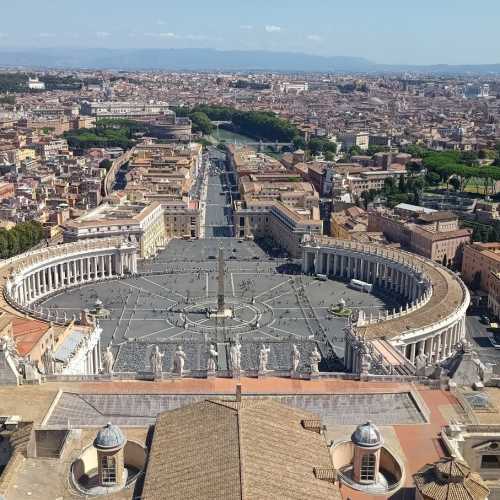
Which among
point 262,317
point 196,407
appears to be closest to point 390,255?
point 262,317

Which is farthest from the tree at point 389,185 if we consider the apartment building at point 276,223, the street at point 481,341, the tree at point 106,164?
the tree at point 106,164

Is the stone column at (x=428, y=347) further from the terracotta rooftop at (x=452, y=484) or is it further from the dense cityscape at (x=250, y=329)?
the terracotta rooftop at (x=452, y=484)

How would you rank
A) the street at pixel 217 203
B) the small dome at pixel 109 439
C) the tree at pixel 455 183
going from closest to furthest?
1. the small dome at pixel 109 439
2. the street at pixel 217 203
3. the tree at pixel 455 183

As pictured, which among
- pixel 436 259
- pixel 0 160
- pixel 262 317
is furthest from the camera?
pixel 0 160

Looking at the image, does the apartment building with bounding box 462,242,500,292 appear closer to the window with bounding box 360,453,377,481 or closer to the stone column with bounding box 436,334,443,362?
the stone column with bounding box 436,334,443,362

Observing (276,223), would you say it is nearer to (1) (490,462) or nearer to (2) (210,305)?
(2) (210,305)

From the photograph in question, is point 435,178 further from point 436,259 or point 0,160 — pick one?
point 0,160
